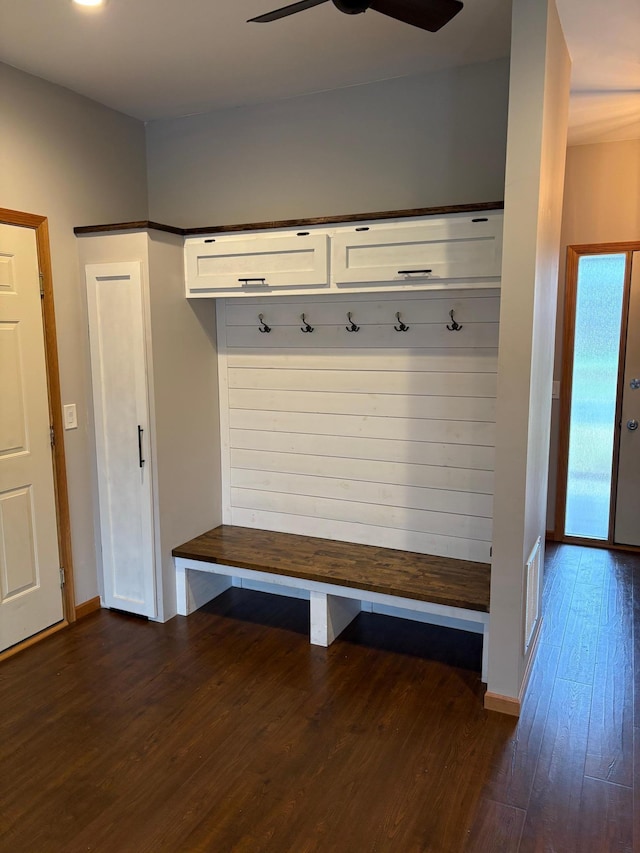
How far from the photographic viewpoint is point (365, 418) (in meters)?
3.43

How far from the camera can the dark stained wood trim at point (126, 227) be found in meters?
3.12

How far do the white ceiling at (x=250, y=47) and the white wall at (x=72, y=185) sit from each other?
0.42 ft

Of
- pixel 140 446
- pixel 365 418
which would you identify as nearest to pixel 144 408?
pixel 140 446

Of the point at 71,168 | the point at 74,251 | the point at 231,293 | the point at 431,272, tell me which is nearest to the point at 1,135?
the point at 71,168

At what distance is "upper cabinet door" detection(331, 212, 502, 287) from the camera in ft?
9.00

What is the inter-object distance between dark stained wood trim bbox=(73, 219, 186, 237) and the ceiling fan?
54.5 inches

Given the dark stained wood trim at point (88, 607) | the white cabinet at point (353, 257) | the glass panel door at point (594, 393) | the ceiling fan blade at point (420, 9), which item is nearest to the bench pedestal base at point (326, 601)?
the dark stained wood trim at point (88, 607)

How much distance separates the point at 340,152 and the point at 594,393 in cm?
265

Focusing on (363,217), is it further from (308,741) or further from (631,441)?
(631,441)

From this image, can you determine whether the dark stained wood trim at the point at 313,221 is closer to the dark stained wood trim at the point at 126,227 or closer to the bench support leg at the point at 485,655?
the dark stained wood trim at the point at 126,227

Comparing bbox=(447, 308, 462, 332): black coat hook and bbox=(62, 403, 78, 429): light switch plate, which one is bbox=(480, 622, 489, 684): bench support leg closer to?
bbox=(447, 308, 462, 332): black coat hook

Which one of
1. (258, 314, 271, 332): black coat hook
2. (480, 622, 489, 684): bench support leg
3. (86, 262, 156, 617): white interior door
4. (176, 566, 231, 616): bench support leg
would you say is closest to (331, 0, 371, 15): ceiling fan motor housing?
(86, 262, 156, 617): white interior door

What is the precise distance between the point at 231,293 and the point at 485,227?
1377mm

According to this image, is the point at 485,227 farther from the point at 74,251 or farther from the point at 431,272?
the point at 74,251
